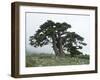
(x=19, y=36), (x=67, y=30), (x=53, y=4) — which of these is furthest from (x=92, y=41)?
(x=19, y=36)

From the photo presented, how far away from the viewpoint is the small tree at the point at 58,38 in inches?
79.4

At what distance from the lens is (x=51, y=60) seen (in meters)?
2.06

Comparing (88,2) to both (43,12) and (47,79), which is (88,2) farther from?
(47,79)

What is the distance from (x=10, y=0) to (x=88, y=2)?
26.8 inches

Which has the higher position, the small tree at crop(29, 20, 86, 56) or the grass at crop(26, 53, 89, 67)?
the small tree at crop(29, 20, 86, 56)

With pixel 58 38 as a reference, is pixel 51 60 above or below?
below

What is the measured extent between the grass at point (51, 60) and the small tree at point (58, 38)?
1.7 inches

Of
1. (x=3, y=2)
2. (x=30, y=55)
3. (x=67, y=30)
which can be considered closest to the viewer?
(x=3, y=2)

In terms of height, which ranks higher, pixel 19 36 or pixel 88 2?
pixel 88 2

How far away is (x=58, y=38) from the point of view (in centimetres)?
208

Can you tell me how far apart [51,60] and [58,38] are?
184mm

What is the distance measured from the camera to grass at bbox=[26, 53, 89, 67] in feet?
6.52

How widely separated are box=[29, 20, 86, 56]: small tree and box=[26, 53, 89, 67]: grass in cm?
4

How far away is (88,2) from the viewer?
2221mm
